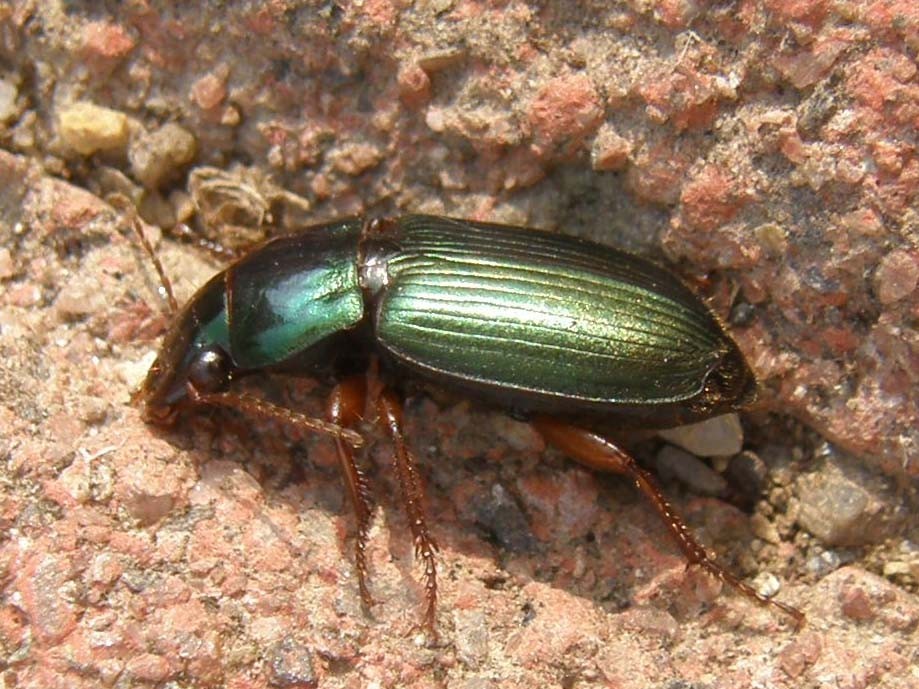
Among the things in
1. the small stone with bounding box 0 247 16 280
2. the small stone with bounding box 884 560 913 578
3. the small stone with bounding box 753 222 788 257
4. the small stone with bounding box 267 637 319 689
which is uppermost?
the small stone with bounding box 753 222 788 257

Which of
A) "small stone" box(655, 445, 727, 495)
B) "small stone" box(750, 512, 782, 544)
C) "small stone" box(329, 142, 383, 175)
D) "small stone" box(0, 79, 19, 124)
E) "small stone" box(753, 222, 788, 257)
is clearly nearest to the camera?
"small stone" box(753, 222, 788, 257)

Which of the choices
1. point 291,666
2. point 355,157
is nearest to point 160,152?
point 355,157

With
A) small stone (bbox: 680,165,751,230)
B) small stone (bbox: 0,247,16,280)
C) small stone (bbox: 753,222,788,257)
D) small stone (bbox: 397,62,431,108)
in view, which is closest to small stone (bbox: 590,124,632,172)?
small stone (bbox: 680,165,751,230)

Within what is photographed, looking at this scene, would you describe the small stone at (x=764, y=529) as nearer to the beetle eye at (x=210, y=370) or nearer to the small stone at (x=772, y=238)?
the small stone at (x=772, y=238)

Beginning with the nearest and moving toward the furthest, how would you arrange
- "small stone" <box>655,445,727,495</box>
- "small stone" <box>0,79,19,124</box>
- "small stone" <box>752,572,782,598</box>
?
"small stone" <box>752,572,782,598</box>, "small stone" <box>655,445,727,495</box>, "small stone" <box>0,79,19,124</box>

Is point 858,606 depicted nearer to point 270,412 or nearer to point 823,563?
point 823,563

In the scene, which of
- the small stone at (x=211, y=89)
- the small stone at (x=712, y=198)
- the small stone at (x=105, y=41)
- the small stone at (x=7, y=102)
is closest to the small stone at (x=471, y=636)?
the small stone at (x=712, y=198)

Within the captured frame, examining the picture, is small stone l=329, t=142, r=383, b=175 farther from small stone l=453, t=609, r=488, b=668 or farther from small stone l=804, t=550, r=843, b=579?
small stone l=804, t=550, r=843, b=579
